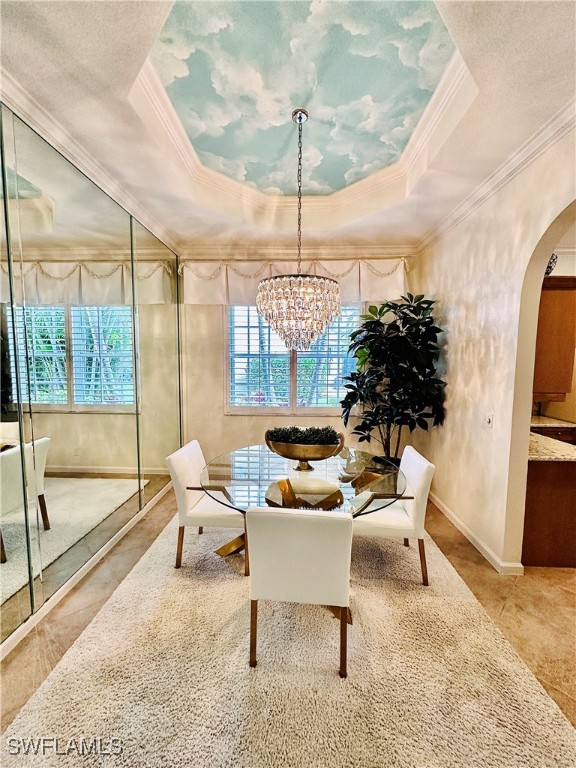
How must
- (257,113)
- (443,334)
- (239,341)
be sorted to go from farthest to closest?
(239,341), (443,334), (257,113)

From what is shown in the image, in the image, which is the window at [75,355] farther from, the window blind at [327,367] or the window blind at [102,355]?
the window blind at [327,367]

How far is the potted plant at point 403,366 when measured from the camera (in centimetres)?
332

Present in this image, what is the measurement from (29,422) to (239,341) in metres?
2.51

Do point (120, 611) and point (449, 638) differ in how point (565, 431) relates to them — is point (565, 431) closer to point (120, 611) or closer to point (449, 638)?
point (449, 638)

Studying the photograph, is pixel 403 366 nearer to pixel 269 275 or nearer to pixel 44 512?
pixel 269 275

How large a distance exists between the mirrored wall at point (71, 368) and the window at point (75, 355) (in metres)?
0.01

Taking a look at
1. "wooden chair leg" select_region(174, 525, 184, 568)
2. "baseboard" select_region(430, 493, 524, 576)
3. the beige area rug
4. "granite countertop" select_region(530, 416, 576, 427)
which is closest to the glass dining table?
"wooden chair leg" select_region(174, 525, 184, 568)

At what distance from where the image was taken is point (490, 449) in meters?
2.56

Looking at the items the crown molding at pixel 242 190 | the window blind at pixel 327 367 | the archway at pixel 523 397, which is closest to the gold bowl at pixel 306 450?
the archway at pixel 523 397

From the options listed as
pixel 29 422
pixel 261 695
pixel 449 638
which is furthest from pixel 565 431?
pixel 29 422

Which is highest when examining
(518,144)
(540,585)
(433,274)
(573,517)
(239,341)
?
(518,144)

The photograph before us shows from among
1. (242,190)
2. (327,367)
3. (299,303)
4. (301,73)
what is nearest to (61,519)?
(299,303)

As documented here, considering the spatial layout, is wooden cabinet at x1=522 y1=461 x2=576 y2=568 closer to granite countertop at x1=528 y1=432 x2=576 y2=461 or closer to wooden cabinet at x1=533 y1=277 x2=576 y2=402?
granite countertop at x1=528 y1=432 x2=576 y2=461

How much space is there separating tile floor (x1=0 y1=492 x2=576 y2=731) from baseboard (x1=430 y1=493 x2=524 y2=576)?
0.14ft
